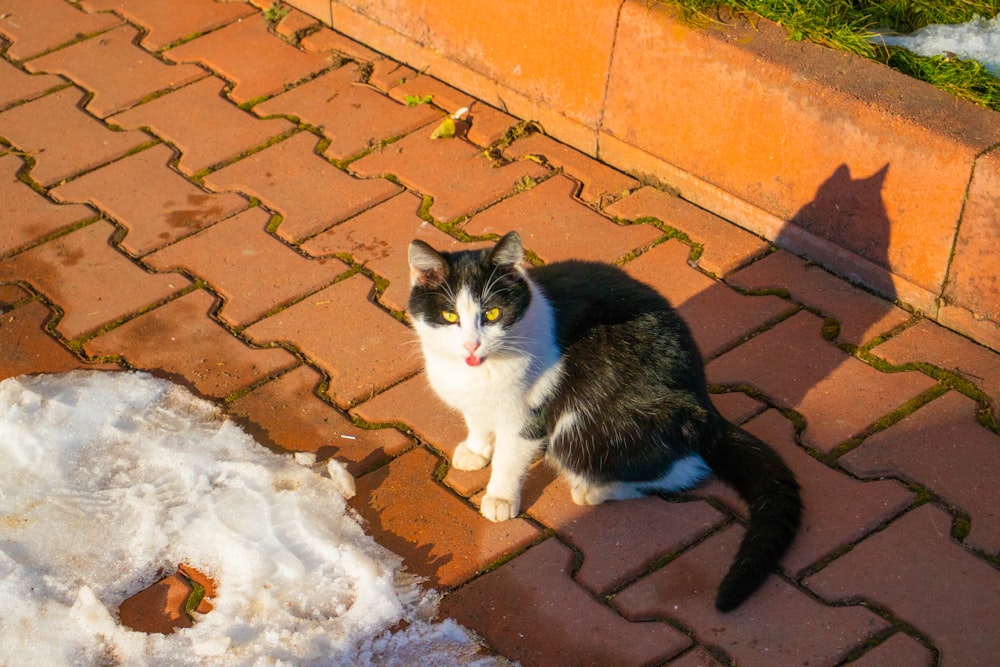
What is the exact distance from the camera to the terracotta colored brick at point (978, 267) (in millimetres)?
3342

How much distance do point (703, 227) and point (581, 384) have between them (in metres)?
1.23

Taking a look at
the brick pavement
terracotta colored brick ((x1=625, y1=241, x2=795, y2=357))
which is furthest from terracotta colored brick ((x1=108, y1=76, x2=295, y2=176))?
terracotta colored brick ((x1=625, y1=241, x2=795, y2=357))

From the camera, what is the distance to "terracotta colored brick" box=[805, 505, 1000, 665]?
8.95 feet

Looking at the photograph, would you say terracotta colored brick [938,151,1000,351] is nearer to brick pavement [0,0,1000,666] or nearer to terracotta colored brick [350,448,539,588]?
brick pavement [0,0,1000,666]

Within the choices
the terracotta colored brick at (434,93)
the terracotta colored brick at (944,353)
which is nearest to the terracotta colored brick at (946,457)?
the terracotta colored brick at (944,353)

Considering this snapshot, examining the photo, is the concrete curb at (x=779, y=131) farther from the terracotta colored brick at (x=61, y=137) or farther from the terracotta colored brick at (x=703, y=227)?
the terracotta colored brick at (x=61, y=137)

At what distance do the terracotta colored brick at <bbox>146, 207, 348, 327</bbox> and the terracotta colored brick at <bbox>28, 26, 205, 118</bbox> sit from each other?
1036mm

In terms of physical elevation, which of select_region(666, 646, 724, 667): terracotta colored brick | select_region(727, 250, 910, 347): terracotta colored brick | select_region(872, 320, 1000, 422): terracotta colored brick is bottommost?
select_region(666, 646, 724, 667): terracotta colored brick

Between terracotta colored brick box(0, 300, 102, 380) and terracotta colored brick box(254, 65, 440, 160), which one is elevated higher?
terracotta colored brick box(254, 65, 440, 160)

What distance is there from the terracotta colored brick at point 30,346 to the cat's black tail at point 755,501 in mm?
2010

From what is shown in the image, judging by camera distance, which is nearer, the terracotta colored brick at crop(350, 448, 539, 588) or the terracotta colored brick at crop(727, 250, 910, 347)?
the terracotta colored brick at crop(350, 448, 539, 588)

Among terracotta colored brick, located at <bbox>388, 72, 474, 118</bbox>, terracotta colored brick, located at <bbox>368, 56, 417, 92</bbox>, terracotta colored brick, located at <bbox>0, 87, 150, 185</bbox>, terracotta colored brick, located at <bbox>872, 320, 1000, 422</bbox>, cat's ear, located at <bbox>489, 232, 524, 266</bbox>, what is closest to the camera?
cat's ear, located at <bbox>489, 232, 524, 266</bbox>

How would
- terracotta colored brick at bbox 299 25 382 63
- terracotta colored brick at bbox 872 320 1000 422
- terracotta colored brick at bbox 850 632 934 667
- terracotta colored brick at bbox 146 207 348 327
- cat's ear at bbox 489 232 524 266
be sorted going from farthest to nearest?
terracotta colored brick at bbox 299 25 382 63, terracotta colored brick at bbox 146 207 348 327, terracotta colored brick at bbox 872 320 1000 422, cat's ear at bbox 489 232 524 266, terracotta colored brick at bbox 850 632 934 667

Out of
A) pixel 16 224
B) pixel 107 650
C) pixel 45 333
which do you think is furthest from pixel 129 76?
pixel 107 650
